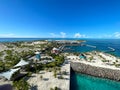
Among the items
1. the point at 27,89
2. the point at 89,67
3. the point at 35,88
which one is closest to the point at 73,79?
the point at 89,67

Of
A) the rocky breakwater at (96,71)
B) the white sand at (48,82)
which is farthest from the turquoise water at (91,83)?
the white sand at (48,82)

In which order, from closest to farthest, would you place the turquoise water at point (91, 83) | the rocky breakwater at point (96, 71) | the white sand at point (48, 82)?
the white sand at point (48, 82)
the turquoise water at point (91, 83)
the rocky breakwater at point (96, 71)

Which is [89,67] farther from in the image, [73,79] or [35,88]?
[35,88]

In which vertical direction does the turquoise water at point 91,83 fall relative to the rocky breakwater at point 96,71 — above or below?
below

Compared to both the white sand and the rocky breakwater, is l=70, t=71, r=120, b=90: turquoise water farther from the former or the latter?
the white sand

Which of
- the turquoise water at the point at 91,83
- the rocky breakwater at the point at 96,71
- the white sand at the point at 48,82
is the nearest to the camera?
the white sand at the point at 48,82

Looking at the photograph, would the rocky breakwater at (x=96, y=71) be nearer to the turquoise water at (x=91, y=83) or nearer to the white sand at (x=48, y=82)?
the turquoise water at (x=91, y=83)

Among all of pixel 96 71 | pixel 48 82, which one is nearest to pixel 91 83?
pixel 96 71
